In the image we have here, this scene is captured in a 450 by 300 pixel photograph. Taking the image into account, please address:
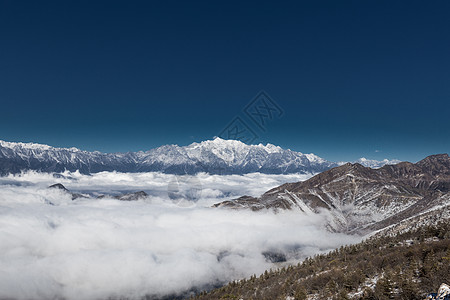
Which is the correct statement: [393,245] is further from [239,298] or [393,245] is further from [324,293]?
[239,298]

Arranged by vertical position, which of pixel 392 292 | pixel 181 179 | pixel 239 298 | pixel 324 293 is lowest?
pixel 239 298

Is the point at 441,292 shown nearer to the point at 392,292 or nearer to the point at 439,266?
the point at 392,292

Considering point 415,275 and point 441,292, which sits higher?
point 441,292

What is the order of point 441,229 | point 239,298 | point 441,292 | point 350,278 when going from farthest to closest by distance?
point 239,298, point 441,229, point 350,278, point 441,292

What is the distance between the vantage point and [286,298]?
42.0 m

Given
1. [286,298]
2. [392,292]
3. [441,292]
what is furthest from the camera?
[286,298]

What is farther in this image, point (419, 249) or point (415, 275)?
point (419, 249)

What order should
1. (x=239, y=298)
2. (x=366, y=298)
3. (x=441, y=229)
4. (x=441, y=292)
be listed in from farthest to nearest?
(x=239, y=298) < (x=441, y=229) < (x=366, y=298) < (x=441, y=292)

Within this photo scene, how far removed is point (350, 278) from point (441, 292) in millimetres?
19535

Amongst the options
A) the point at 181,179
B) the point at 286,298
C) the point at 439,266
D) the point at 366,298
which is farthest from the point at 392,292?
the point at 181,179

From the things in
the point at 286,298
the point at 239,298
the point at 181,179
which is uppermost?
the point at 181,179

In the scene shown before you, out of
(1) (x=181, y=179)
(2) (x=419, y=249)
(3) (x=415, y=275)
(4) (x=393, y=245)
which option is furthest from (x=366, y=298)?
(1) (x=181, y=179)

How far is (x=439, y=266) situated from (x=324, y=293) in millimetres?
14216

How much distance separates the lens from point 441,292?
648 inches
